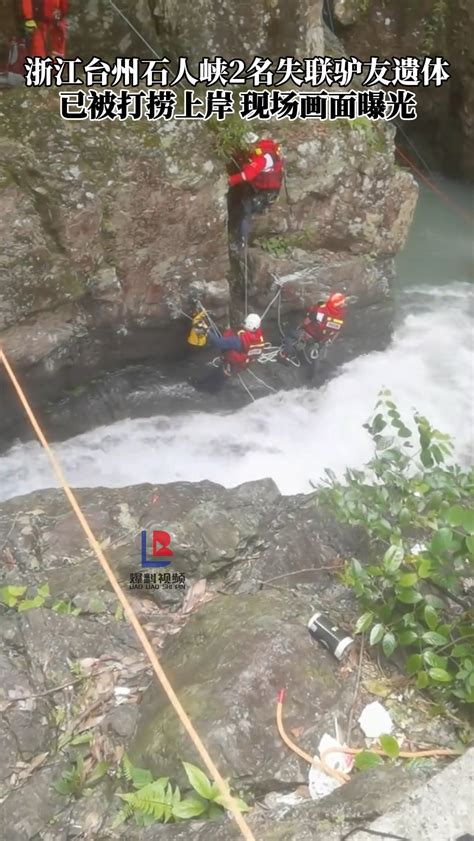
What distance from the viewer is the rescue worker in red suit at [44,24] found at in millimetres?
6039

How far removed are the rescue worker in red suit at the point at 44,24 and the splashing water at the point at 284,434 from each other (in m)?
3.97

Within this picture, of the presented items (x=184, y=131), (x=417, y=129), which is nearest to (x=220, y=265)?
(x=184, y=131)

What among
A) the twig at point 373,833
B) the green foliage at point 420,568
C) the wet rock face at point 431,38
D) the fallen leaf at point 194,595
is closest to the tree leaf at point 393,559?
the green foliage at point 420,568

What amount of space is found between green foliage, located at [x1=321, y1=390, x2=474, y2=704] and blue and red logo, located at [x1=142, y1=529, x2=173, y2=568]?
1.28 metres

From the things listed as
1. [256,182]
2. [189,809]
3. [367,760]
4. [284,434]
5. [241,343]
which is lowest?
[284,434]

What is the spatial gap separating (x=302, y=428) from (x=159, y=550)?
4.03 m

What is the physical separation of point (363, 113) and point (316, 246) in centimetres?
171

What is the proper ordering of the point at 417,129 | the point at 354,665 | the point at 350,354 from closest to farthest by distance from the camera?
the point at 354,665
the point at 350,354
the point at 417,129

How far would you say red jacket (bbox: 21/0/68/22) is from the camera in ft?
19.8

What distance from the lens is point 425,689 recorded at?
2.93m

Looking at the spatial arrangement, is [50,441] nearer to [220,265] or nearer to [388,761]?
[220,265]

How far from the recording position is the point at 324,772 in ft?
8.81

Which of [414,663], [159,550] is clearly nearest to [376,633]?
[414,663]

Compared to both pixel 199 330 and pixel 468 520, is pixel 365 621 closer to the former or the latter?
pixel 468 520
